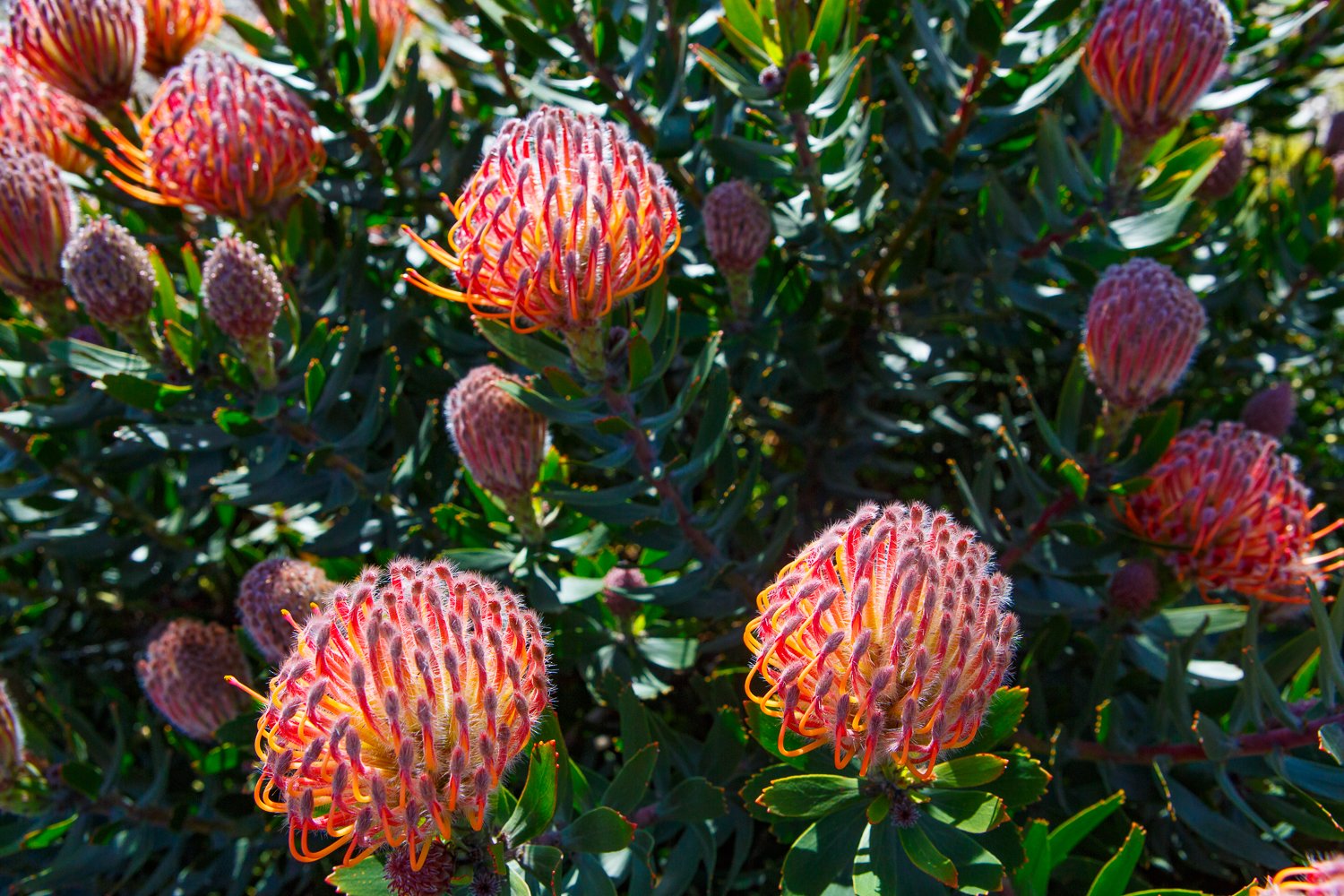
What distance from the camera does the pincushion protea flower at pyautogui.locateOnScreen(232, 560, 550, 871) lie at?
33.5 inches

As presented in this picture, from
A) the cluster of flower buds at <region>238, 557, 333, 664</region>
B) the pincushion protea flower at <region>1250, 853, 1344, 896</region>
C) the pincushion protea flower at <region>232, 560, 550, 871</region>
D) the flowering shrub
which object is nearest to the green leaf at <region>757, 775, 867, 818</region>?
the flowering shrub

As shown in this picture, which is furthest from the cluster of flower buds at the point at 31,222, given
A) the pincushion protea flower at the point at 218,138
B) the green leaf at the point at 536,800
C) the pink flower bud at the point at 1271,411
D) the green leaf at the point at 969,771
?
the pink flower bud at the point at 1271,411

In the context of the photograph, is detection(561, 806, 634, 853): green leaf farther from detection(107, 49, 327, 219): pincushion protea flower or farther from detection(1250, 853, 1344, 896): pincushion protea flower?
detection(107, 49, 327, 219): pincushion protea flower

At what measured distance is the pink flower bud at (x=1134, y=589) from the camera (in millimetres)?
1492

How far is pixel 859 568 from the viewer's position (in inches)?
35.3

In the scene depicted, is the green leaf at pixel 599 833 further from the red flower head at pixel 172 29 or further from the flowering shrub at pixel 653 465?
the red flower head at pixel 172 29

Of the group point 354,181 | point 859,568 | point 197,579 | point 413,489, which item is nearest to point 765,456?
point 413,489

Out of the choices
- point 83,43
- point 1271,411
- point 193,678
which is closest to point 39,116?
point 83,43

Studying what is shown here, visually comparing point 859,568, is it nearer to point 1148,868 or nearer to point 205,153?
point 1148,868

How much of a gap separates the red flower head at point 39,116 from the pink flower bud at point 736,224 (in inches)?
45.5

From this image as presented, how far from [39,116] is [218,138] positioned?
63 centimetres

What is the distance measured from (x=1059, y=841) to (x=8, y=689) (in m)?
2.01

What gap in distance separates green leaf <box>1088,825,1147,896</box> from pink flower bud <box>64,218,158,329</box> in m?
1.50

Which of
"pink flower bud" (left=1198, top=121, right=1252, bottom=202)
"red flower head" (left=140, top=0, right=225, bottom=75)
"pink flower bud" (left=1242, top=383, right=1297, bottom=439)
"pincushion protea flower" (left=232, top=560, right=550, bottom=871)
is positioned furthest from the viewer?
"pink flower bud" (left=1198, top=121, right=1252, bottom=202)
